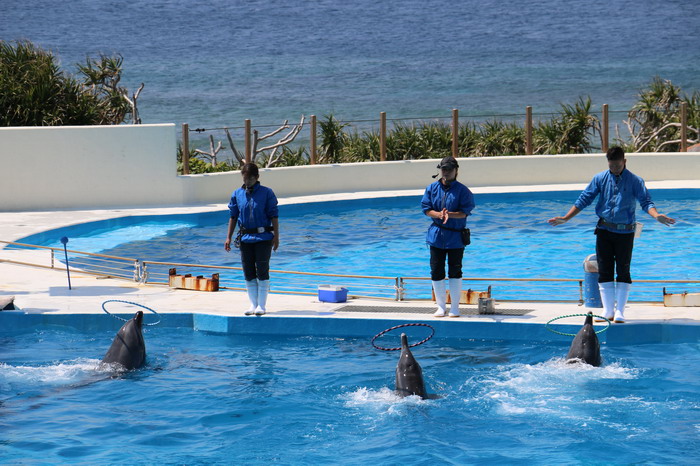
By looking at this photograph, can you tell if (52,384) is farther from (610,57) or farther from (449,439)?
(610,57)

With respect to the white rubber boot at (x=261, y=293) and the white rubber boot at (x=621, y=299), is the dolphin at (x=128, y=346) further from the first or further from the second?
the white rubber boot at (x=621, y=299)

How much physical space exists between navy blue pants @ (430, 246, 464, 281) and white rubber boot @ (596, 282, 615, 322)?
130 cm

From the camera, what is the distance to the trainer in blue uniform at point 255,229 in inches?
371

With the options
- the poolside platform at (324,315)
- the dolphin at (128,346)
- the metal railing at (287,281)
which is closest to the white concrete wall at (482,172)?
the metal railing at (287,281)

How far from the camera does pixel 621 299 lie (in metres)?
9.13

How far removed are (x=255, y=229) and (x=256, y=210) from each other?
19 cm

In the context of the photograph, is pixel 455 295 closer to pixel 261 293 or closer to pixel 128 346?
pixel 261 293

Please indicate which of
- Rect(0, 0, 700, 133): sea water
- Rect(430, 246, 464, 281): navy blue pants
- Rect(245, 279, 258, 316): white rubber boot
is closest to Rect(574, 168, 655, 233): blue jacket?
Rect(430, 246, 464, 281): navy blue pants

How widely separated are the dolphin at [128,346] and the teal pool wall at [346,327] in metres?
1.23

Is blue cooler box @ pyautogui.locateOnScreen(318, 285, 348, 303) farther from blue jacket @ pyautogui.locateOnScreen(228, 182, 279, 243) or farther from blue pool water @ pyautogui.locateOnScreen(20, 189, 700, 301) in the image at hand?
blue pool water @ pyautogui.locateOnScreen(20, 189, 700, 301)

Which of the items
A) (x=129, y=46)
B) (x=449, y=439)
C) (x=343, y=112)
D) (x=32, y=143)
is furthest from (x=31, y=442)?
(x=129, y=46)

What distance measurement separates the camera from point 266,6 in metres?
77.6

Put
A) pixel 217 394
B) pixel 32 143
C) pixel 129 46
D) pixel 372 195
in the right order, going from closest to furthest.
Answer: pixel 217 394 → pixel 32 143 → pixel 372 195 → pixel 129 46

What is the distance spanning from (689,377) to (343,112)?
5443 centimetres
